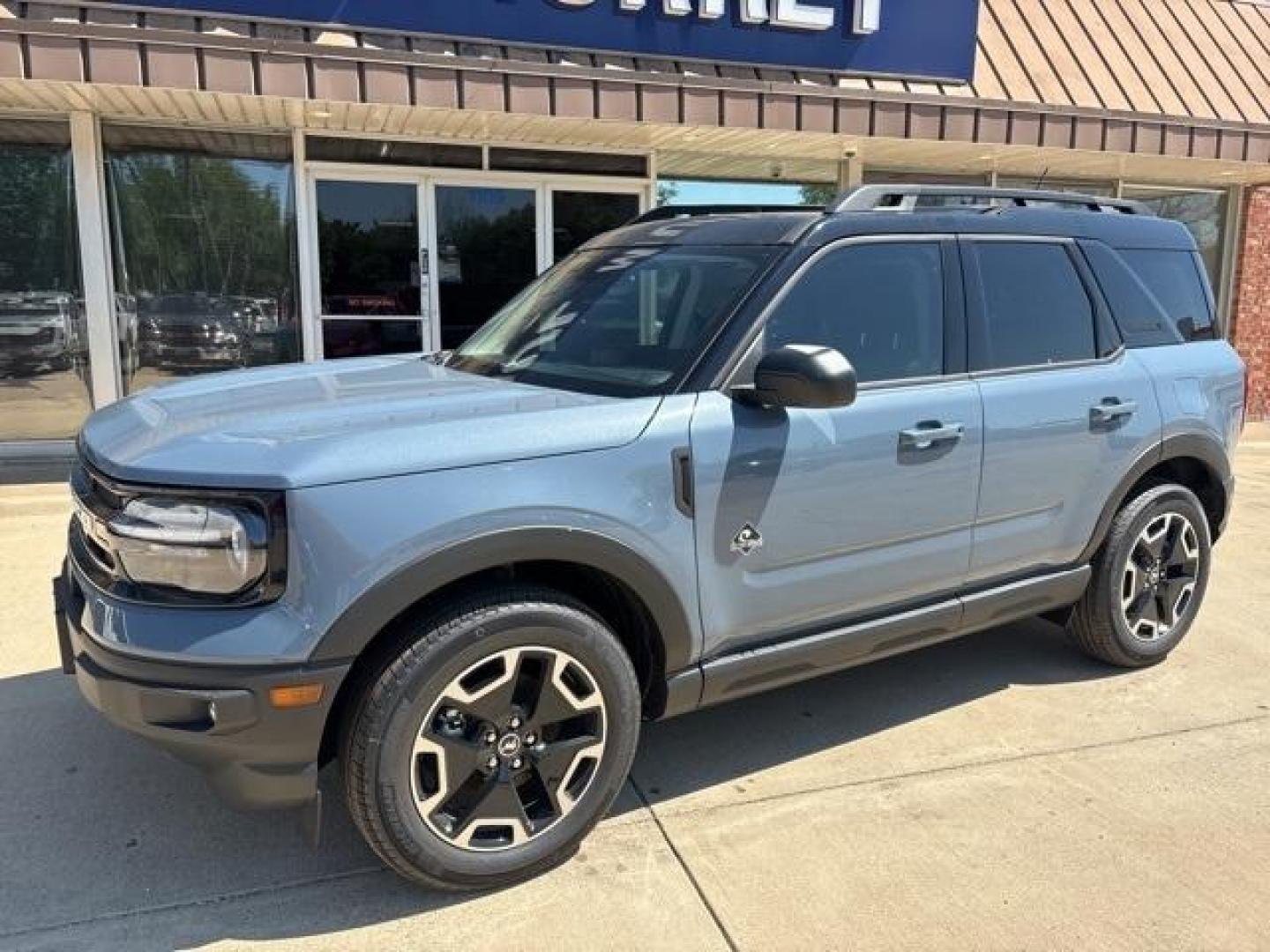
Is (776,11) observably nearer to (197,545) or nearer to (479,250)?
(479,250)

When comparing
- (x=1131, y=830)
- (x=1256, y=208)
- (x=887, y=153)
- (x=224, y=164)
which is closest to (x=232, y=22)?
(x=224, y=164)

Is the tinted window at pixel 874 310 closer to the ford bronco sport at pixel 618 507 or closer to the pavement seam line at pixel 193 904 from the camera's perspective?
the ford bronco sport at pixel 618 507

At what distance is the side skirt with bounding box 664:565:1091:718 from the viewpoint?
3080mm

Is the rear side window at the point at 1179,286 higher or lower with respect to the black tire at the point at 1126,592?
higher

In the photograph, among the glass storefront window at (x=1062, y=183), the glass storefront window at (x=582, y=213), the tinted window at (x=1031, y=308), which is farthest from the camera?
the glass storefront window at (x=1062, y=183)

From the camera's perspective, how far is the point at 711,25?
8047 millimetres

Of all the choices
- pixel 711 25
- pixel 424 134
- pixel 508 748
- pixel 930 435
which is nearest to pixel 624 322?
pixel 930 435

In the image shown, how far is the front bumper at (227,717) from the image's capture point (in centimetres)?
235

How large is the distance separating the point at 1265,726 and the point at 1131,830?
1.16 m

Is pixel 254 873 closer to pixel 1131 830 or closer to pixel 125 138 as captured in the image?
pixel 1131 830

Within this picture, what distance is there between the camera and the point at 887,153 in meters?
9.77

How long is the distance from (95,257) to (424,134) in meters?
2.85

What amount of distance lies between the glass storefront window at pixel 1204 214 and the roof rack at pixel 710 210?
1004 centimetres

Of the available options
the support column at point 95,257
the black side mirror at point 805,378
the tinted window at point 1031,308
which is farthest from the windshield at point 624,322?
the support column at point 95,257
